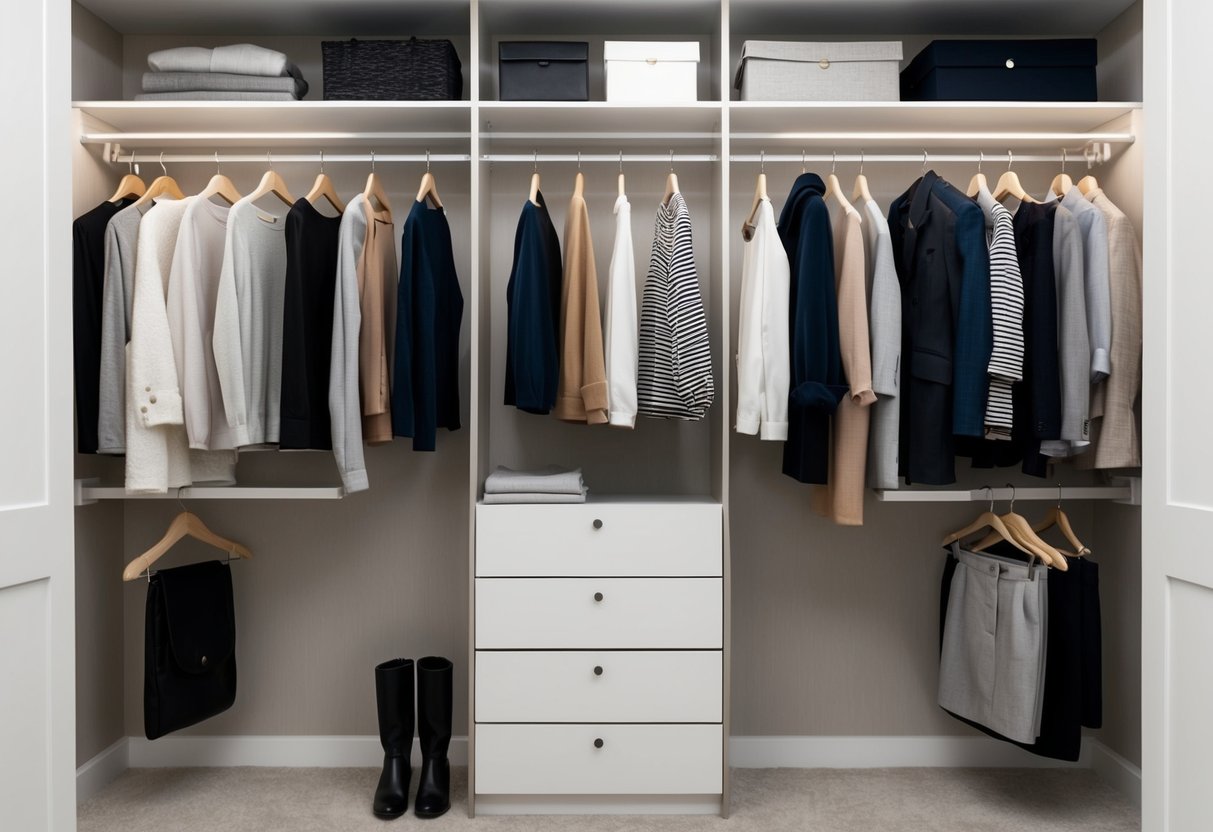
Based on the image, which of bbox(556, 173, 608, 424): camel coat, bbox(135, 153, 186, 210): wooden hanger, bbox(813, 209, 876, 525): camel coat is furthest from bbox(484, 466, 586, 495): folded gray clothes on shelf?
bbox(135, 153, 186, 210): wooden hanger

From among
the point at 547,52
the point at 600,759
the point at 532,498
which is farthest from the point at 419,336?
the point at 600,759

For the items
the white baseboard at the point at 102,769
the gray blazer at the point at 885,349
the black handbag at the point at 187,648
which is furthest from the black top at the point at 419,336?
the white baseboard at the point at 102,769

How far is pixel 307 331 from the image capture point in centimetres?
233

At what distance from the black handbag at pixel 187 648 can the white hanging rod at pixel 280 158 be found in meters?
1.24

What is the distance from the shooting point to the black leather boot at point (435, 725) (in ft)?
8.13

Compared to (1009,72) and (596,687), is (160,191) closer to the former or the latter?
(596,687)

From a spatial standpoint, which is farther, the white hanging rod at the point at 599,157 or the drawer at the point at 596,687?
the white hanging rod at the point at 599,157

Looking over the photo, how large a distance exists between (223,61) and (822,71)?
174 cm

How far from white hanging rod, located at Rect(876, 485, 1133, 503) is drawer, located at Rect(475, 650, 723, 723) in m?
0.68

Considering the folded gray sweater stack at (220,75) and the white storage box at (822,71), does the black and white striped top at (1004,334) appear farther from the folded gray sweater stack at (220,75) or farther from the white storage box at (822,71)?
the folded gray sweater stack at (220,75)

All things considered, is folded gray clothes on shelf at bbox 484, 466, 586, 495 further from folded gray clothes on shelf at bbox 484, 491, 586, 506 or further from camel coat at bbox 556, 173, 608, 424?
camel coat at bbox 556, 173, 608, 424

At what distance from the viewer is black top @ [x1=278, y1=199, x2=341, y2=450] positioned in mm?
2305

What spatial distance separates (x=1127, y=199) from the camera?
2553 millimetres

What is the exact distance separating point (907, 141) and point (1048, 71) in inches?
16.6
